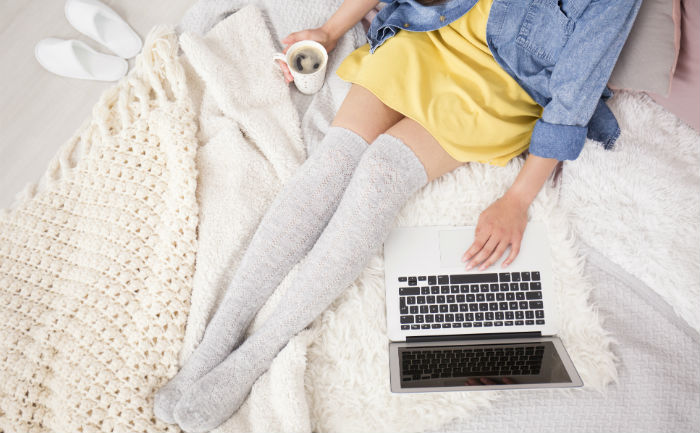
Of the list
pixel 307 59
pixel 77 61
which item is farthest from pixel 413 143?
pixel 77 61

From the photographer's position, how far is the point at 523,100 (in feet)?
3.03

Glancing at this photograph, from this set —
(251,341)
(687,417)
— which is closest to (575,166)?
(687,417)

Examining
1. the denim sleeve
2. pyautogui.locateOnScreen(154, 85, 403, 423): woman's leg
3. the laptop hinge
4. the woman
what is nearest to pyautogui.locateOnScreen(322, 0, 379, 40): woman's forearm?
the woman

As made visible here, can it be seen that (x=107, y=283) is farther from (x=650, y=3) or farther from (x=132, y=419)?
(x=650, y=3)

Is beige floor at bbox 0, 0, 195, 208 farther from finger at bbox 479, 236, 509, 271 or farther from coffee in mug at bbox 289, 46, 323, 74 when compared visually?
finger at bbox 479, 236, 509, 271

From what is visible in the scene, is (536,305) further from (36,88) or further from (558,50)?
(36,88)

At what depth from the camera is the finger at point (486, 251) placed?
89 centimetres

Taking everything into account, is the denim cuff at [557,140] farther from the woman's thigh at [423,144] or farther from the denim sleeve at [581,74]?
the woman's thigh at [423,144]

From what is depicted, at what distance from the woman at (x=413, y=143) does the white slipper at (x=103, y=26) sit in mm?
656

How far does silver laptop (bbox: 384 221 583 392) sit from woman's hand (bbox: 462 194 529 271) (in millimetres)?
24

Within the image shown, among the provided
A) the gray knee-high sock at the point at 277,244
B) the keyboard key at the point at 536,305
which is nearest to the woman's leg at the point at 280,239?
the gray knee-high sock at the point at 277,244

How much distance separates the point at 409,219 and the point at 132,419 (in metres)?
0.65

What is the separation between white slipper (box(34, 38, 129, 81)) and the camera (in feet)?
3.75

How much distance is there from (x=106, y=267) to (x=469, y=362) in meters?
0.74
